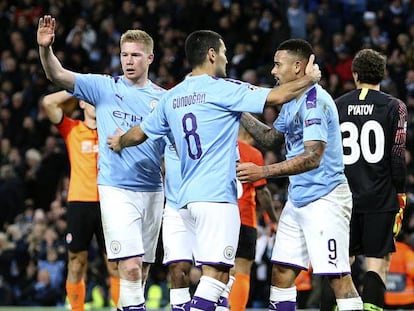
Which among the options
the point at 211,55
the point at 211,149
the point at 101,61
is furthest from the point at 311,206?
the point at 101,61

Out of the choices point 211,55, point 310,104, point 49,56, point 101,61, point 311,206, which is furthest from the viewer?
point 101,61

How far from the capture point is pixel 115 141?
8.49 metres

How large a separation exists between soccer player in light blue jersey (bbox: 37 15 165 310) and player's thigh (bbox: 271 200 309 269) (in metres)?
1.16

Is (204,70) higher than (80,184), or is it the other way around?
(204,70)

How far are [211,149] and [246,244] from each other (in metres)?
2.55

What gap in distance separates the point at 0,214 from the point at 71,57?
3.63m

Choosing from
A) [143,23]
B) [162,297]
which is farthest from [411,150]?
[143,23]

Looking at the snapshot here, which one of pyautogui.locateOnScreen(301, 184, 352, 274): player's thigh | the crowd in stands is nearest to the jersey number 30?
pyautogui.locateOnScreen(301, 184, 352, 274): player's thigh

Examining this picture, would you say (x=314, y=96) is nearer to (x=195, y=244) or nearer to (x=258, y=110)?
(x=258, y=110)

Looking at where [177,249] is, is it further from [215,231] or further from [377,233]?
[377,233]

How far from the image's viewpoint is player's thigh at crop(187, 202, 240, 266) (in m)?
7.66

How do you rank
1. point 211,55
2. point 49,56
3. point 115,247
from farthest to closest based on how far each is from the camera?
point 115,247
point 49,56
point 211,55

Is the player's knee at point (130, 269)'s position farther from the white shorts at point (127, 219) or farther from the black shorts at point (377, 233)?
the black shorts at point (377, 233)

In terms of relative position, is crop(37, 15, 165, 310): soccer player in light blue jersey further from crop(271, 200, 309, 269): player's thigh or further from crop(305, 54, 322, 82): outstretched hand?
crop(305, 54, 322, 82): outstretched hand
